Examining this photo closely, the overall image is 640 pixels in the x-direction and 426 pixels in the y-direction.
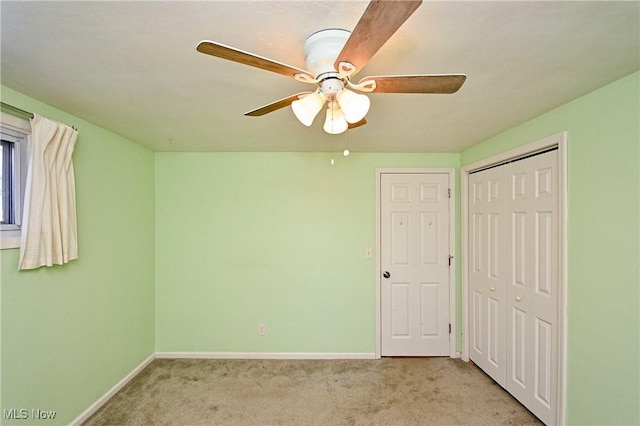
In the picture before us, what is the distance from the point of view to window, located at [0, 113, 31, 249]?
1.59 metres

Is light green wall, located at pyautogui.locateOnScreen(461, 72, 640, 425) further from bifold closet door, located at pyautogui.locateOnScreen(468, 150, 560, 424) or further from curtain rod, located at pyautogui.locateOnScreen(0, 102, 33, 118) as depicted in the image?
curtain rod, located at pyautogui.locateOnScreen(0, 102, 33, 118)

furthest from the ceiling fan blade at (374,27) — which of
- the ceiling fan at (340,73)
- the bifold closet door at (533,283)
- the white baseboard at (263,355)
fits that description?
the white baseboard at (263,355)

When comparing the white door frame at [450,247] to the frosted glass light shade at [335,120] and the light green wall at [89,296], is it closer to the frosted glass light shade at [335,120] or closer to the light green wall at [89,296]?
the frosted glass light shade at [335,120]

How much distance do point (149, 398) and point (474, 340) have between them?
3.08 meters

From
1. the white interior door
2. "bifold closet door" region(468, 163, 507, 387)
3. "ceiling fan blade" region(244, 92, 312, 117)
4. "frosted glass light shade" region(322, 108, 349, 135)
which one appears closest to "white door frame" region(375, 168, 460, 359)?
the white interior door

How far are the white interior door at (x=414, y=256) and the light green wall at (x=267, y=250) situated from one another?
6.3 inches

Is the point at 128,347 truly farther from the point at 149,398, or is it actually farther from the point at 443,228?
the point at 443,228

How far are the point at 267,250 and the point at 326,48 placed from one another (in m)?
2.34

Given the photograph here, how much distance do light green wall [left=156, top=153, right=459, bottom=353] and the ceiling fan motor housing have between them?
2.01 m

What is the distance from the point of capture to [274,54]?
4.00 ft

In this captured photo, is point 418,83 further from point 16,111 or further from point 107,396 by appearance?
point 107,396

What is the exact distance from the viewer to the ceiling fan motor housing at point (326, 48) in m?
1.03

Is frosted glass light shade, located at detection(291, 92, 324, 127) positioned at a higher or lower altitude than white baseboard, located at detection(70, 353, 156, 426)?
higher

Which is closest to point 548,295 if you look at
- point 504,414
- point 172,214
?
point 504,414
